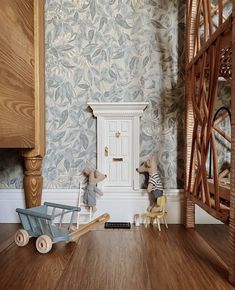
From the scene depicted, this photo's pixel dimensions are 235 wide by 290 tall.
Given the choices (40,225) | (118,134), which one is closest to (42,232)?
(40,225)

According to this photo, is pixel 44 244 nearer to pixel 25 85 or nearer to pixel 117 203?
pixel 117 203

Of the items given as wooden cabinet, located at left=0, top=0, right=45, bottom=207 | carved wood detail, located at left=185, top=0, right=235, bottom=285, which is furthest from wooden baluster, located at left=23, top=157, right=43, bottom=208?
carved wood detail, located at left=185, top=0, right=235, bottom=285

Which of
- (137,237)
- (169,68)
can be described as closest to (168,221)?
(137,237)

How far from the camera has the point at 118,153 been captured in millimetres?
1214

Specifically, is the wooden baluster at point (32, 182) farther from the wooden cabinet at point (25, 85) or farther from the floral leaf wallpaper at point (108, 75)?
the floral leaf wallpaper at point (108, 75)

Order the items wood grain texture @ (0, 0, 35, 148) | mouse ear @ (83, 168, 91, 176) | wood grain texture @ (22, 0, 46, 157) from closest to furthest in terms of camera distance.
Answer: wood grain texture @ (0, 0, 35, 148) < wood grain texture @ (22, 0, 46, 157) < mouse ear @ (83, 168, 91, 176)

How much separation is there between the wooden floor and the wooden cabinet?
11.9 inches

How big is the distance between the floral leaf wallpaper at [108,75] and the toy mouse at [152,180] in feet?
0.22

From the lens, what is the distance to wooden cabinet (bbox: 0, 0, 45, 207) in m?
0.87

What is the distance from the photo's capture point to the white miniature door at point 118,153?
3.96ft

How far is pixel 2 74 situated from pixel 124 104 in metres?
0.49

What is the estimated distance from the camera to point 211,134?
83 cm

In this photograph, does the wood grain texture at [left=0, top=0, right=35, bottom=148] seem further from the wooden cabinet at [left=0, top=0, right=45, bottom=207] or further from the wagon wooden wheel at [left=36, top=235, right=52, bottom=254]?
the wagon wooden wheel at [left=36, top=235, right=52, bottom=254]

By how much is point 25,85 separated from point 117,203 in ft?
1.90
